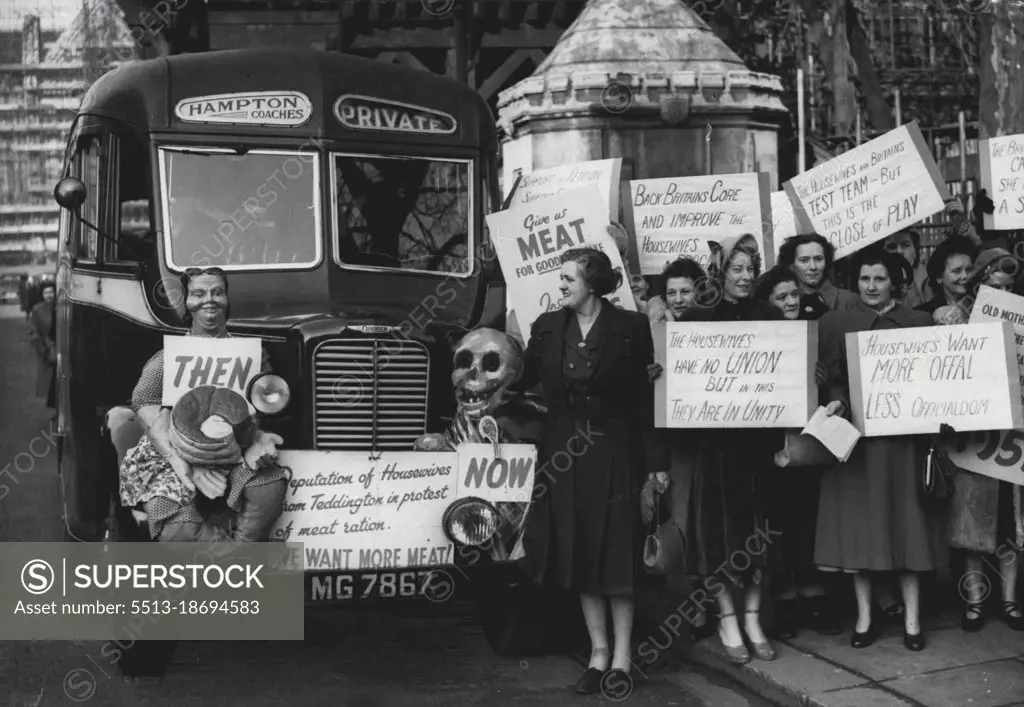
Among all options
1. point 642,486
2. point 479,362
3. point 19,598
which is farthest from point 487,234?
point 19,598

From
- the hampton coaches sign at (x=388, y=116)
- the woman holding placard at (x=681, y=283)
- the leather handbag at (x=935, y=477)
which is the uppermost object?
the hampton coaches sign at (x=388, y=116)

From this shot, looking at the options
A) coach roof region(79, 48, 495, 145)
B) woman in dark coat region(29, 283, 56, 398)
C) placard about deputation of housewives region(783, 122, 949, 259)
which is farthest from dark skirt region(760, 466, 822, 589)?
woman in dark coat region(29, 283, 56, 398)

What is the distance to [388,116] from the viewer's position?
28.1 feet

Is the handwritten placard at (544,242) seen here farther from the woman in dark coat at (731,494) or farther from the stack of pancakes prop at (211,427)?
the stack of pancakes prop at (211,427)

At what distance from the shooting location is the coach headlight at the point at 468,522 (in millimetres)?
7023

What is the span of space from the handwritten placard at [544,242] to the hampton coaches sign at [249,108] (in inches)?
45.8

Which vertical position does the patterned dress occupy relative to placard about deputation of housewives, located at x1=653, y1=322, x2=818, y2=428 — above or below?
below

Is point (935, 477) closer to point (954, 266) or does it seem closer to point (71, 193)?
point (954, 266)

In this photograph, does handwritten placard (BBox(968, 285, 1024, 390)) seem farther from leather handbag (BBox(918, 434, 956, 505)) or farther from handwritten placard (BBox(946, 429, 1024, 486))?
leather handbag (BBox(918, 434, 956, 505))

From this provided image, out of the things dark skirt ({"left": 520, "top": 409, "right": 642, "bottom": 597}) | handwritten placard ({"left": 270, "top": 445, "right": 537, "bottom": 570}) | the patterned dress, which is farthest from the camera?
dark skirt ({"left": 520, "top": 409, "right": 642, "bottom": 597})

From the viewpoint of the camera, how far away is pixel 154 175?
8.10 metres

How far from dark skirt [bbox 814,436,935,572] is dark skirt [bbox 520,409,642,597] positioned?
1027 mm

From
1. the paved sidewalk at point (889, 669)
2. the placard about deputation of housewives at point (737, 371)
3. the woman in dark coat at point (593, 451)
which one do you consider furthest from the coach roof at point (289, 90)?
the paved sidewalk at point (889, 669)

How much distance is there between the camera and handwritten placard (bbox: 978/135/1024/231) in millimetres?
8125
